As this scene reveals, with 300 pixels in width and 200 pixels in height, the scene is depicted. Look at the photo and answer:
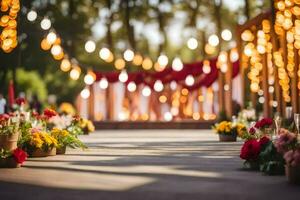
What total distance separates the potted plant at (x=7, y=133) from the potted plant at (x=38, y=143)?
65 centimetres

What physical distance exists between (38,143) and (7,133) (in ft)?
3.06

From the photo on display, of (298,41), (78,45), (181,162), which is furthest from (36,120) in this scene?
(78,45)

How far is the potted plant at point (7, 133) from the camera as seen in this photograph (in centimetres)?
664

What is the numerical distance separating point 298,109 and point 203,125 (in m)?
5.87

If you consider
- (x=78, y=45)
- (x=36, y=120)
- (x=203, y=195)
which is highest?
(x=78, y=45)

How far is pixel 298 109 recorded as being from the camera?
13891mm

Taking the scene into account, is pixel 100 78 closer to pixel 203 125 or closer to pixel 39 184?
pixel 203 125

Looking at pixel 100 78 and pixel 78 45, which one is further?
pixel 78 45

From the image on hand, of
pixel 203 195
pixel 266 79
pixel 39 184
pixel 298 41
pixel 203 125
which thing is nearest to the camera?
pixel 203 195

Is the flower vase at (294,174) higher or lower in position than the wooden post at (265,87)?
lower

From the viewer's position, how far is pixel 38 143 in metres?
7.57

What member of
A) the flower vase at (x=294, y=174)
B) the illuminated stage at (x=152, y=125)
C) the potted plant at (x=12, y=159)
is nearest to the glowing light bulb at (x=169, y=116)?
the illuminated stage at (x=152, y=125)

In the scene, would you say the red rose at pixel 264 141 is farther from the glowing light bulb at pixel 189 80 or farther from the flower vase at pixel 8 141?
the glowing light bulb at pixel 189 80

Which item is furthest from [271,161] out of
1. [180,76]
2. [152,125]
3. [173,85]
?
[173,85]
